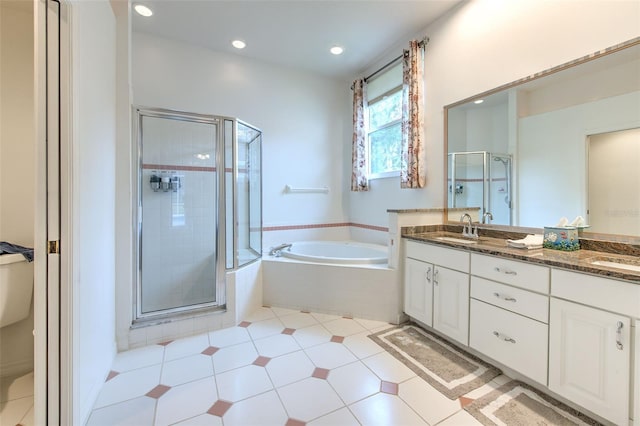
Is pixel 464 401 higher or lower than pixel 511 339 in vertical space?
lower

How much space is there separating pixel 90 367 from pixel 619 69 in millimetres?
3433

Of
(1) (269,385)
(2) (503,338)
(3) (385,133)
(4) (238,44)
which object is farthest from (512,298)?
(4) (238,44)

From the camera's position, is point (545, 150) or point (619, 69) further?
point (545, 150)

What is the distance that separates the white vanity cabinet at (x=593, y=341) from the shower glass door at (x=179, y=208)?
260 cm

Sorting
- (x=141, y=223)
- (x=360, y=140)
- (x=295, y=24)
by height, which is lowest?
(x=141, y=223)

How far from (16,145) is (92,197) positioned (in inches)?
34.8

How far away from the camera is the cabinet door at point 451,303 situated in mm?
1888

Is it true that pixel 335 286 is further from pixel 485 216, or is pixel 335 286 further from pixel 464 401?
pixel 485 216

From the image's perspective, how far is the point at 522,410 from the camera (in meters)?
1.44

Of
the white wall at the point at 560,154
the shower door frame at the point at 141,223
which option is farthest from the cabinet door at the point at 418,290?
the shower door frame at the point at 141,223

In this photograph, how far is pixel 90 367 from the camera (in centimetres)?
143

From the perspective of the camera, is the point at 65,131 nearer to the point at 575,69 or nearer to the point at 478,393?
the point at 478,393

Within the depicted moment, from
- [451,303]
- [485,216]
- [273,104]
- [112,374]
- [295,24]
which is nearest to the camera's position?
[112,374]

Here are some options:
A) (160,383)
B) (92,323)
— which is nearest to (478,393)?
(160,383)
